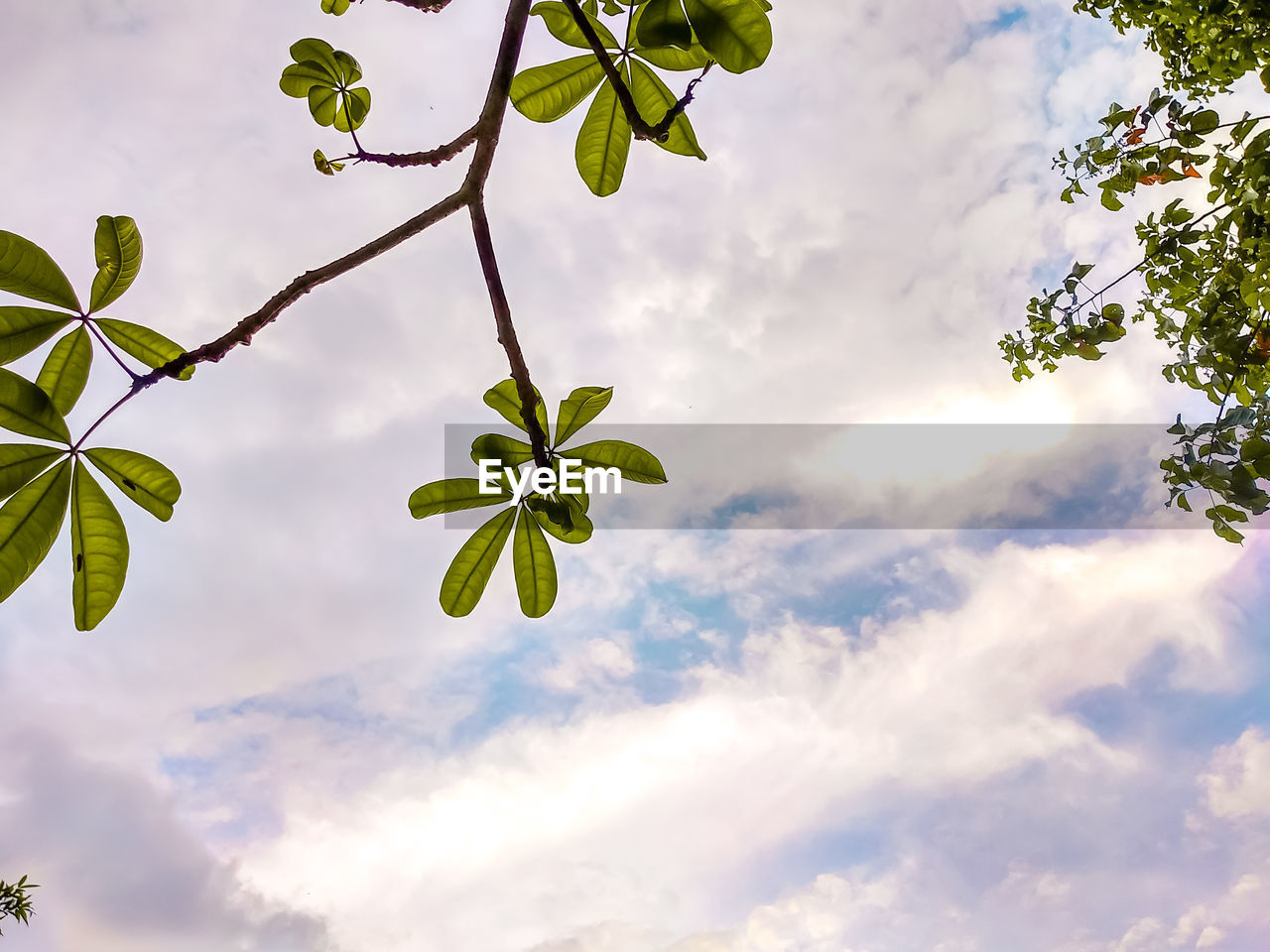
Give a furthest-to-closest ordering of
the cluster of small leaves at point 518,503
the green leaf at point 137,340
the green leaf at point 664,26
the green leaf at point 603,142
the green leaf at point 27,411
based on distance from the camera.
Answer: the cluster of small leaves at point 518,503 → the green leaf at point 603,142 → the green leaf at point 137,340 → the green leaf at point 664,26 → the green leaf at point 27,411

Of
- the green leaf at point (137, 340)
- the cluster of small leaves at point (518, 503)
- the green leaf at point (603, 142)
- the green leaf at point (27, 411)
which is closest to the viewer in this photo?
the green leaf at point (27, 411)

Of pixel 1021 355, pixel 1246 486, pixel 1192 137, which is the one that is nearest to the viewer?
pixel 1246 486

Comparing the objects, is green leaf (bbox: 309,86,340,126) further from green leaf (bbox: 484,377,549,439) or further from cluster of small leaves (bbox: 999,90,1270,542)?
cluster of small leaves (bbox: 999,90,1270,542)

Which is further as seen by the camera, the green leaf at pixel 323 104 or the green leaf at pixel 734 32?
the green leaf at pixel 323 104

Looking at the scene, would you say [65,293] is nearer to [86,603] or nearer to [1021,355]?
[86,603]

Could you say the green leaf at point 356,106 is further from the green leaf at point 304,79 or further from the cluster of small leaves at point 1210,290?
the cluster of small leaves at point 1210,290

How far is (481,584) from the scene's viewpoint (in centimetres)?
191

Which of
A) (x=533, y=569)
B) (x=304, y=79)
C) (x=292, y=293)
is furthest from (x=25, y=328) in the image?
(x=533, y=569)

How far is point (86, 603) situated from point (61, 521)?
17cm

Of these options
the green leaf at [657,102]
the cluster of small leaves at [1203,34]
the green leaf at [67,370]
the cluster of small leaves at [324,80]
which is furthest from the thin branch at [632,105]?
the cluster of small leaves at [1203,34]

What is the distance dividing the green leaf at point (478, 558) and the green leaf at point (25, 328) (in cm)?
100

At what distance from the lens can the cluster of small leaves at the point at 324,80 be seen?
1.64 meters

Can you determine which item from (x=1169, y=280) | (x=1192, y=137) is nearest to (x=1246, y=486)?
(x=1169, y=280)

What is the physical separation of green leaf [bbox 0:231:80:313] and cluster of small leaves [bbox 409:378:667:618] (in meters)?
0.89
